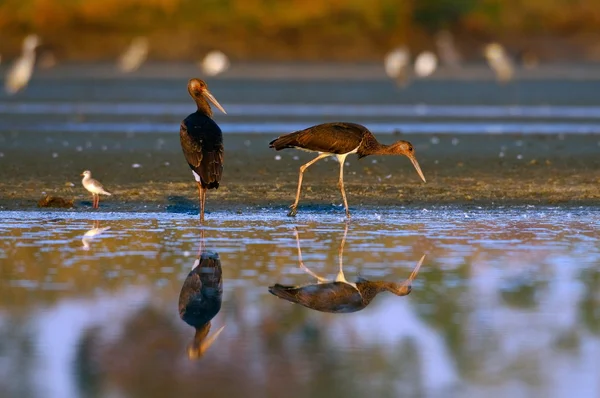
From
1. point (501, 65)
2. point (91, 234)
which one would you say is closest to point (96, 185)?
point (91, 234)

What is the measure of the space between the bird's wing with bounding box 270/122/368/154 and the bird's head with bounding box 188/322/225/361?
5.42 m

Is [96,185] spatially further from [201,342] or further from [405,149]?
[201,342]

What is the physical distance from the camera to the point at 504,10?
53094mm

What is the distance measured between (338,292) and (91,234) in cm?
311

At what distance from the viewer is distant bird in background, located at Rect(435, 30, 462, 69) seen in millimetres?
44469

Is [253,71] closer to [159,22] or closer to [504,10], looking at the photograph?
[159,22]

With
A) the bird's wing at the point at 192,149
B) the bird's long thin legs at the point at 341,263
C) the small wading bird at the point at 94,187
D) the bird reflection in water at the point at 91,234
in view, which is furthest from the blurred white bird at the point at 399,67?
the bird's long thin legs at the point at 341,263

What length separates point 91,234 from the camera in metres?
11.0

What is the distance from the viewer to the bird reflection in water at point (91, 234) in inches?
411

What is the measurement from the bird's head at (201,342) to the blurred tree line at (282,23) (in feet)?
132

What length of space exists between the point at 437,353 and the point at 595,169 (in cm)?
1039

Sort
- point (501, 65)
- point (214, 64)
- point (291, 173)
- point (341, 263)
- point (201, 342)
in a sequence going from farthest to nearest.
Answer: point (214, 64) → point (501, 65) → point (291, 173) → point (341, 263) → point (201, 342)

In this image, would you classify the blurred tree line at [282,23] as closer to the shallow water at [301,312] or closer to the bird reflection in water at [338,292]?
the shallow water at [301,312]

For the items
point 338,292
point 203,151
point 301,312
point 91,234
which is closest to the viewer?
point 301,312
